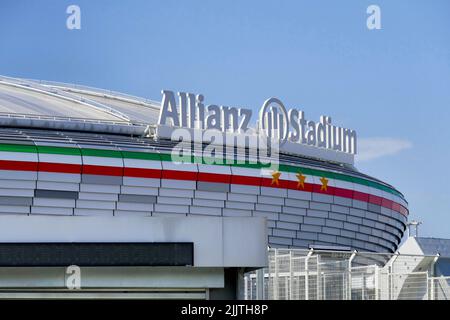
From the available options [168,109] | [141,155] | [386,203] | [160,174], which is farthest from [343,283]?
[386,203]

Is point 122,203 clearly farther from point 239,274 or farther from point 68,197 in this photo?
point 239,274

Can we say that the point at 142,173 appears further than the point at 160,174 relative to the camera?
No

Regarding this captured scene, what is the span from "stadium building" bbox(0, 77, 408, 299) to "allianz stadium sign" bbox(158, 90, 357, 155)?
358mm

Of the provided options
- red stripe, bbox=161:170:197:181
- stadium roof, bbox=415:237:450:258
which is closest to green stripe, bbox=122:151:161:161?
red stripe, bbox=161:170:197:181

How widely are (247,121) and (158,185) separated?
5072 millimetres

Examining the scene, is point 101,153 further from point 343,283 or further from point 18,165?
point 343,283

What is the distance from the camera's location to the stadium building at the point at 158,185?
66.5 feet

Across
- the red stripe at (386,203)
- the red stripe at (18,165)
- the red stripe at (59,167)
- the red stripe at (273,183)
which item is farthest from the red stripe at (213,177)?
the red stripe at (386,203)

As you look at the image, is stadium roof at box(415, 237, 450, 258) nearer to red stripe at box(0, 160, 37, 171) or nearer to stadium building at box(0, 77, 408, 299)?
stadium building at box(0, 77, 408, 299)

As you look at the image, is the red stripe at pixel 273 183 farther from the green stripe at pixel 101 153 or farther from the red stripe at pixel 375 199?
the green stripe at pixel 101 153

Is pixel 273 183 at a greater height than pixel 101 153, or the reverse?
pixel 101 153

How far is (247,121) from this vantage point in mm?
51000

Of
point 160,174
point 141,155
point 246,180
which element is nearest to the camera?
point 141,155
